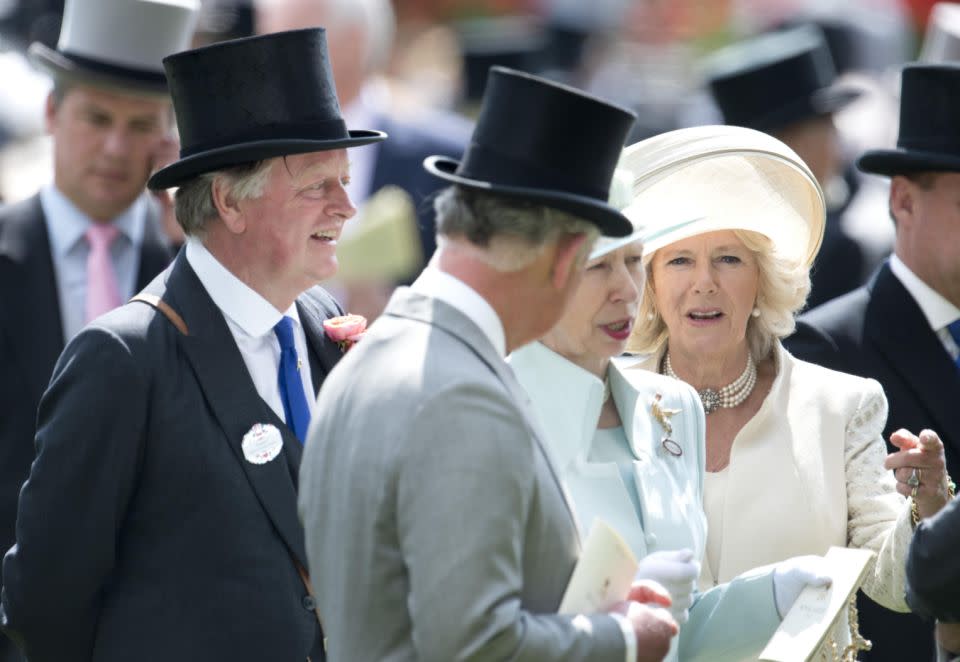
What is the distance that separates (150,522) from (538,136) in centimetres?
138

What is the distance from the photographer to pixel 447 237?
3389 millimetres

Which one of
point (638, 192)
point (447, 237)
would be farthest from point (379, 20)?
point (447, 237)

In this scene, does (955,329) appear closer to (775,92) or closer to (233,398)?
(233,398)

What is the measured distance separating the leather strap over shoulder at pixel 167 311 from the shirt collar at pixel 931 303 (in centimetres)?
Answer: 243

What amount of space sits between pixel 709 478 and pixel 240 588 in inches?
52.9

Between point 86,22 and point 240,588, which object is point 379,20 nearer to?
point 86,22

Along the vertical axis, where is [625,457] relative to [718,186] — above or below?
below

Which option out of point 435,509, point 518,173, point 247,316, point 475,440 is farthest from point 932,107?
point 435,509

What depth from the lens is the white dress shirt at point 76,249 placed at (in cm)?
610

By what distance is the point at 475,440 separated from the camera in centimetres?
317

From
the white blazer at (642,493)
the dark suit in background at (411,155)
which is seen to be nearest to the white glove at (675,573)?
the white blazer at (642,493)

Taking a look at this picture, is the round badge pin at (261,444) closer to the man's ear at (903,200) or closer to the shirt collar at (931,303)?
the shirt collar at (931,303)

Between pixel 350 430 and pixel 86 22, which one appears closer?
pixel 350 430

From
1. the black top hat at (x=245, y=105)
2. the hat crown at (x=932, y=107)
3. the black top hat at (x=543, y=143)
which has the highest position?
the black top hat at (x=543, y=143)
